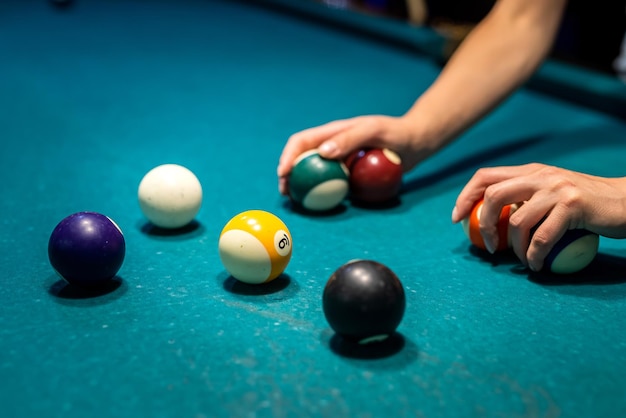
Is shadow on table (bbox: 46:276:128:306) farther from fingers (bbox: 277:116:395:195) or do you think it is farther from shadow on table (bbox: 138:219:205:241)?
fingers (bbox: 277:116:395:195)

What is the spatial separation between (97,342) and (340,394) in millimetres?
589

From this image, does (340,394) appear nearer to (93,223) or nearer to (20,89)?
(93,223)

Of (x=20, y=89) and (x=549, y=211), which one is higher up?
(x=549, y=211)

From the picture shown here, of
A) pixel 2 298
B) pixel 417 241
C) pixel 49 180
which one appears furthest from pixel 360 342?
pixel 49 180

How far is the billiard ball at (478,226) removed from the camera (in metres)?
2.29

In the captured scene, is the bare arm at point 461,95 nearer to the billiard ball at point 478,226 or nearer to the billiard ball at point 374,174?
the billiard ball at point 374,174

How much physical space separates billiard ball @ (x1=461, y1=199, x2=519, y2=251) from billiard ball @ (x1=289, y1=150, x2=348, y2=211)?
19.5 inches

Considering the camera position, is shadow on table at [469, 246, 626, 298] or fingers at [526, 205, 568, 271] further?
shadow on table at [469, 246, 626, 298]

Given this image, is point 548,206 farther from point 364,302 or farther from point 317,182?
point 317,182

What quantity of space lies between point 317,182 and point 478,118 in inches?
33.9

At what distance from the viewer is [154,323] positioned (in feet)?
6.22

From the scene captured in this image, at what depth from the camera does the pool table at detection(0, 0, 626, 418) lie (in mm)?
1613

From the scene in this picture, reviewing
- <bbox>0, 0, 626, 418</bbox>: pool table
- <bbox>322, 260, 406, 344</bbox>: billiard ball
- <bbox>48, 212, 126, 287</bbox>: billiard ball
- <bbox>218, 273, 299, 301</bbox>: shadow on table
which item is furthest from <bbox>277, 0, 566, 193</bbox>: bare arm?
<bbox>322, 260, 406, 344</bbox>: billiard ball

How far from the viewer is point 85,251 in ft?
6.64
